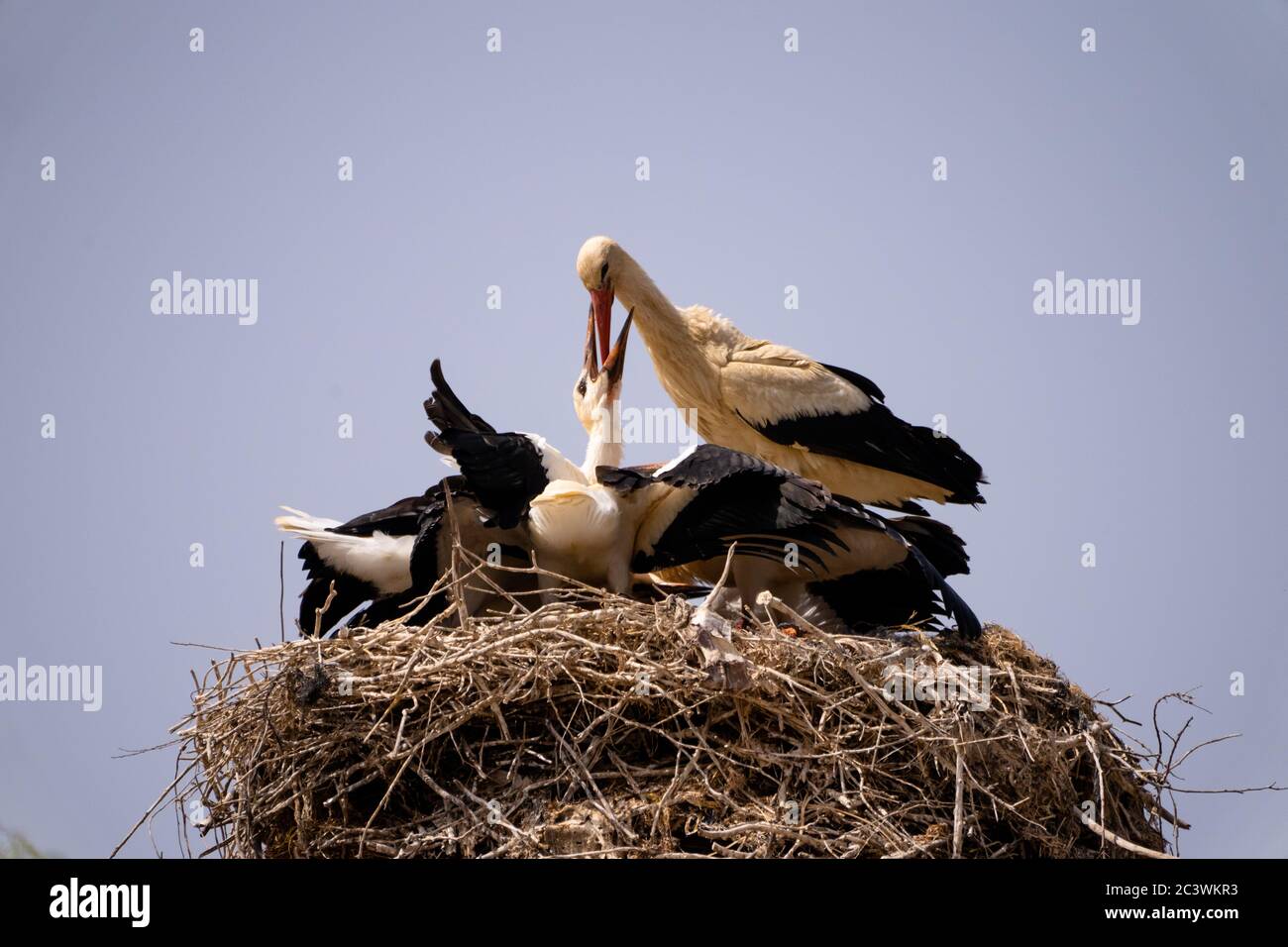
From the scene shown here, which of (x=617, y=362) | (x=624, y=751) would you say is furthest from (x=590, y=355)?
(x=624, y=751)

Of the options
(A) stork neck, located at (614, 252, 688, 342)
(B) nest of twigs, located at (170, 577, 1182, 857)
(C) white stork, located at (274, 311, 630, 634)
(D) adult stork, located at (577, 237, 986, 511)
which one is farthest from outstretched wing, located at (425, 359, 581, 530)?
(A) stork neck, located at (614, 252, 688, 342)

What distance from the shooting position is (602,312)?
237 inches

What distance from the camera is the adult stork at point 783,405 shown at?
608 centimetres

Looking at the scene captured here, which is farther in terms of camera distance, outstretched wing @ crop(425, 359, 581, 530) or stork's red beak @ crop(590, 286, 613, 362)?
stork's red beak @ crop(590, 286, 613, 362)

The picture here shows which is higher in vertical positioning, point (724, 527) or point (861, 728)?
point (724, 527)

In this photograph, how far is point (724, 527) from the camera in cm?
470
